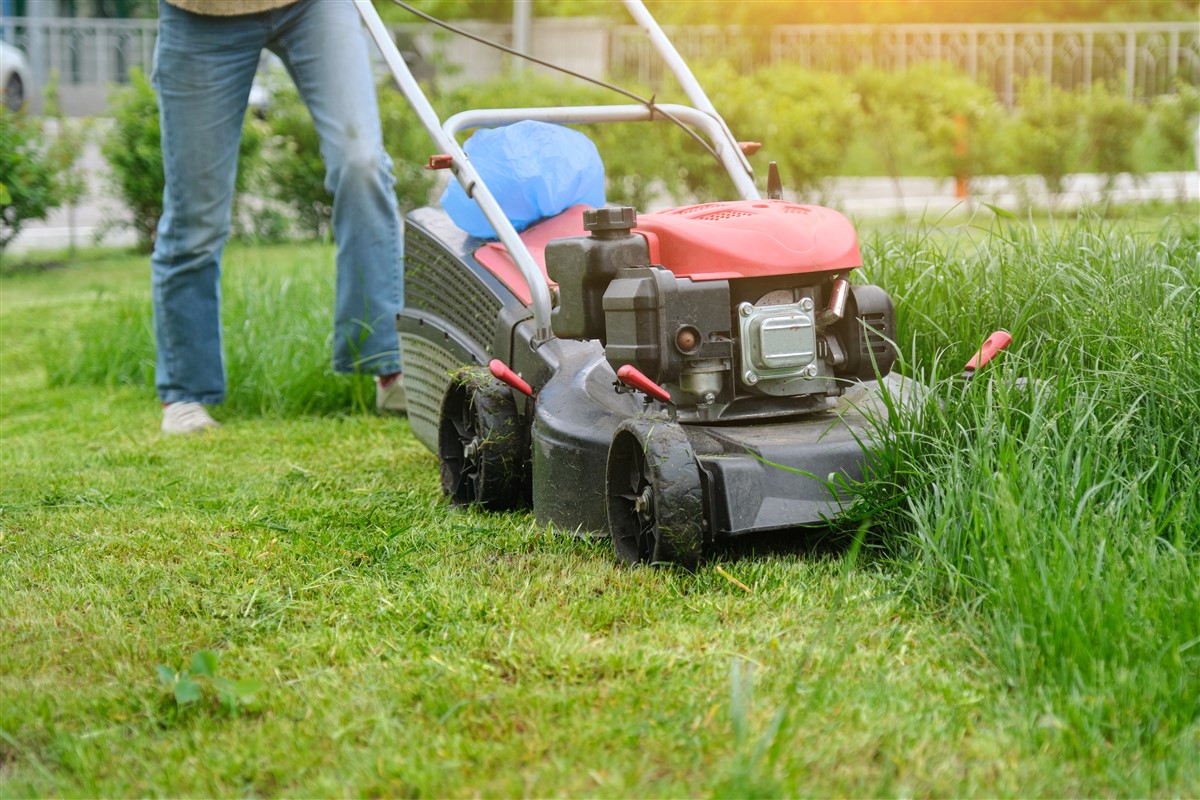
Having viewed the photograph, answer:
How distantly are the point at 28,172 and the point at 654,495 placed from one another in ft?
20.5

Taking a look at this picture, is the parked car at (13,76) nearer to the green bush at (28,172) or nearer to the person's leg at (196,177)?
the green bush at (28,172)

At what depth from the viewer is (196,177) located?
3686 mm

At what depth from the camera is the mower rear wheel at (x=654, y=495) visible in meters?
2.15

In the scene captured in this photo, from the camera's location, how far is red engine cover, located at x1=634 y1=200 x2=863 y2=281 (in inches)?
89.5

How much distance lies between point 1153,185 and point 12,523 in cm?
887

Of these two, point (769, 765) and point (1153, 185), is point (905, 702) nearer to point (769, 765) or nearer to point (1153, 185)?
point (769, 765)

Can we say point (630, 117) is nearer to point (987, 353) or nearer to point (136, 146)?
point (987, 353)

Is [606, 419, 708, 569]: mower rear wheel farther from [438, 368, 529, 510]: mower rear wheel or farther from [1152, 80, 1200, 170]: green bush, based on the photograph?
[1152, 80, 1200, 170]: green bush

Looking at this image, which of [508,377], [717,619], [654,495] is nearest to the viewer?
[717,619]

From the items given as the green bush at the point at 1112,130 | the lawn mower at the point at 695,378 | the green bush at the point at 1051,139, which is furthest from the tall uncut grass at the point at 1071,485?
the green bush at the point at 1112,130

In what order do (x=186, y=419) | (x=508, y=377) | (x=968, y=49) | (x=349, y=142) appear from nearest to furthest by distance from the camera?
(x=508, y=377) < (x=349, y=142) < (x=186, y=419) < (x=968, y=49)

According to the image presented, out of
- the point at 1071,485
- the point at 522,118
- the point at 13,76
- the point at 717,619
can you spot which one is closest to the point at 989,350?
the point at 1071,485


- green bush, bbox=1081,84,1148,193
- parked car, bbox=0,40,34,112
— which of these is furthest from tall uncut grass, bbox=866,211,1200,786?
parked car, bbox=0,40,34,112

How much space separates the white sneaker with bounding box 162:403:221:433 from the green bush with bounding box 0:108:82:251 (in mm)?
3800
